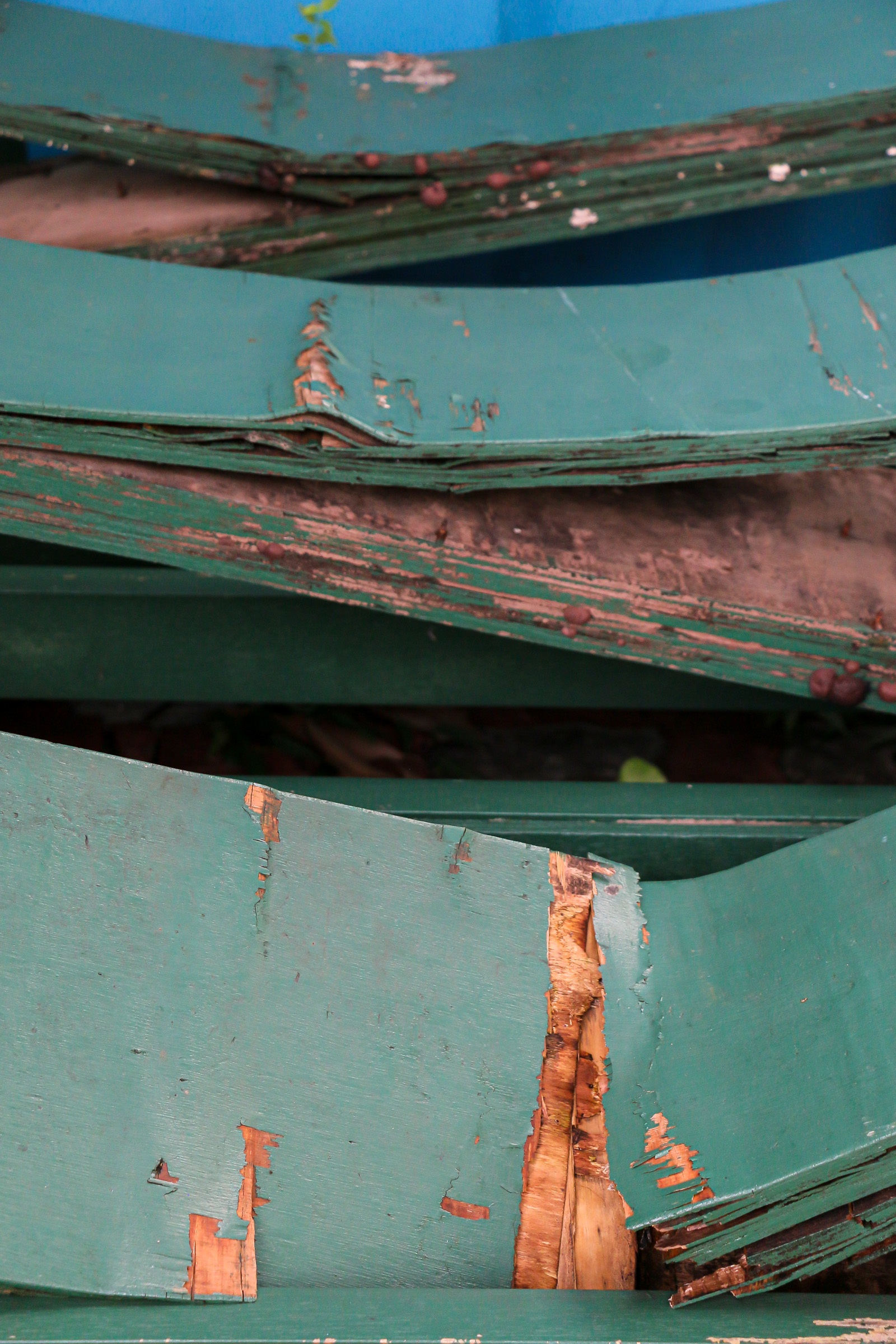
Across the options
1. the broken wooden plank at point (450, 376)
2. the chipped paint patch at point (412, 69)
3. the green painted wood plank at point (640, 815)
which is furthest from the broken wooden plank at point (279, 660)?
the chipped paint patch at point (412, 69)

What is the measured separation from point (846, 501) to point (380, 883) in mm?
1026

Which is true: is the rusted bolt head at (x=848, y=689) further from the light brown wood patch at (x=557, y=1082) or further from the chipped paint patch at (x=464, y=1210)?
the chipped paint patch at (x=464, y=1210)

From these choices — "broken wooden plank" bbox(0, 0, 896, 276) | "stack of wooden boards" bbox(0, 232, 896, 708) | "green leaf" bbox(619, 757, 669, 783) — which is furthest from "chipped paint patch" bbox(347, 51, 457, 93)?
"green leaf" bbox(619, 757, 669, 783)

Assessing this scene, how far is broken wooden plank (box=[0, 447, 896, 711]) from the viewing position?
144 centimetres

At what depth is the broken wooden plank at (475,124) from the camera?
195cm

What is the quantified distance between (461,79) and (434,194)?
301 mm

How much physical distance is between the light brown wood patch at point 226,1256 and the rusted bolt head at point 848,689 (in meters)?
1.05

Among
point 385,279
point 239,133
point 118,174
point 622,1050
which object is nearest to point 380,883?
point 622,1050

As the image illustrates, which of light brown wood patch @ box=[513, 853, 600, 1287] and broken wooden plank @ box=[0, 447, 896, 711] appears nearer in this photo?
light brown wood patch @ box=[513, 853, 600, 1287]

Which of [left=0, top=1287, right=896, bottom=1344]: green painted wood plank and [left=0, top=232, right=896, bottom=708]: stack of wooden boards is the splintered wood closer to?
[left=0, top=1287, right=896, bottom=1344]: green painted wood plank

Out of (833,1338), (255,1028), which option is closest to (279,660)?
(255,1028)

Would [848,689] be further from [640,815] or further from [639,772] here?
[639,772]

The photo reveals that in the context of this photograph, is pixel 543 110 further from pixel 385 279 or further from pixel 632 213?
pixel 385 279

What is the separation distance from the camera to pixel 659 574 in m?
1.51
